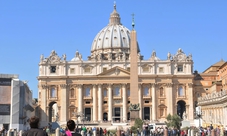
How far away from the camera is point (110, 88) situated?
8625 cm

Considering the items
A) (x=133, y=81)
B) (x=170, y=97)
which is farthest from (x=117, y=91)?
(x=133, y=81)

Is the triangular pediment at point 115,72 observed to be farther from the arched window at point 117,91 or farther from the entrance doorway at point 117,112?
the entrance doorway at point 117,112

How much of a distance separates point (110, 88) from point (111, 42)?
86.4 feet

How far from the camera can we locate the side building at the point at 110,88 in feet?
282

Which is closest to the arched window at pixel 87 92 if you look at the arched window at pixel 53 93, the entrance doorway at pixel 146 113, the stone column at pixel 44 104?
the arched window at pixel 53 93

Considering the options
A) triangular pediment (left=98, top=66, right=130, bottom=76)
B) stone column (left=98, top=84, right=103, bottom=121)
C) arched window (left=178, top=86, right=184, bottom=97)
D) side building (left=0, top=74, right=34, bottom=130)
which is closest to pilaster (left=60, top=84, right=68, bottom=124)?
stone column (left=98, top=84, right=103, bottom=121)

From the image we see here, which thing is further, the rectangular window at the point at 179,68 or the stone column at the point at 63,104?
the rectangular window at the point at 179,68

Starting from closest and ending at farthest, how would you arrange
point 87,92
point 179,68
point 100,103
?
point 100,103, point 87,92, point 179,68

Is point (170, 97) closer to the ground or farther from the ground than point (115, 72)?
closer to the ground

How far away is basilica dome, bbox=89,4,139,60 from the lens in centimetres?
10912

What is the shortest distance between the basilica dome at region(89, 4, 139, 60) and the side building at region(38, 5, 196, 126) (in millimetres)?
19416

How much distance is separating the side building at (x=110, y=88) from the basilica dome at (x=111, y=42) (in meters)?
19.4

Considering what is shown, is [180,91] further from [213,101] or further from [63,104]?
[213,101]

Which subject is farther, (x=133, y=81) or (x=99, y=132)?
(x=133, y=81)
